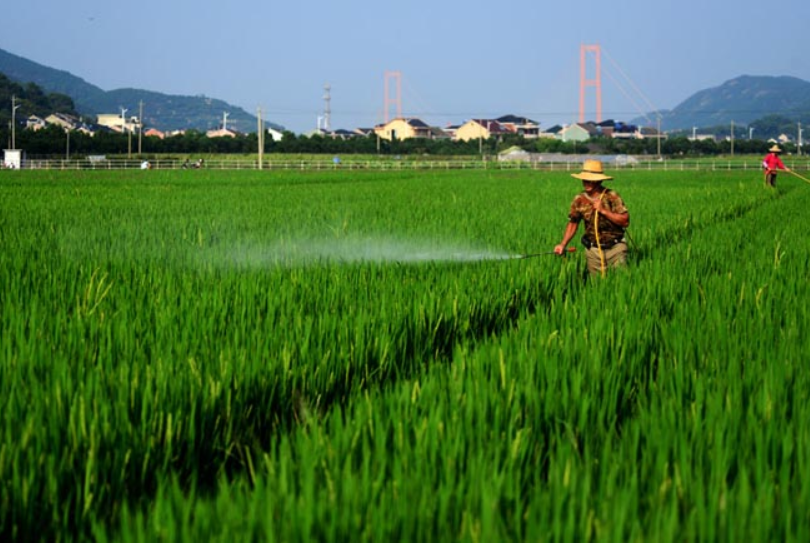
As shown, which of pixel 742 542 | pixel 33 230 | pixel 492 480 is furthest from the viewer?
pixel 33 230

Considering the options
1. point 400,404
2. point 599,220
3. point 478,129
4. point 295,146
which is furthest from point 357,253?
point 478,129

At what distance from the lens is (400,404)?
3.25 metres

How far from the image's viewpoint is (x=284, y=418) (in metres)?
3.71

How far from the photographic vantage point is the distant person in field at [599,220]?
781 cm

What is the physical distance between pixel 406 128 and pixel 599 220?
163 metres

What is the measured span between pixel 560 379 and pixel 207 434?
128 cm

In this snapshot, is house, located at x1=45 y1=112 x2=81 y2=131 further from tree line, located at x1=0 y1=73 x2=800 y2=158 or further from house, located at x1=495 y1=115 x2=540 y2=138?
tree line, located at x1=0 y1=73 x2=800 y2=158

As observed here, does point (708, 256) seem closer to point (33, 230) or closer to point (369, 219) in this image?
point (369, 219)

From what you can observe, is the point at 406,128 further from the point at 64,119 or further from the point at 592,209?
the point at 592,209

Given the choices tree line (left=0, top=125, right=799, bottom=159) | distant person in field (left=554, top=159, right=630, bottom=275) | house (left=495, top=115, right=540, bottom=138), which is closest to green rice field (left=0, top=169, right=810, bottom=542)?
distant person in field (left=554, top=159, right=630, bottom=275)

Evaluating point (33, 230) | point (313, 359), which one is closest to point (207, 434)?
point (313, 359)

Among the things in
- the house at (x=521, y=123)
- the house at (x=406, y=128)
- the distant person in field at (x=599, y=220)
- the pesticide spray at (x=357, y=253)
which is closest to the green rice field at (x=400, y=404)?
the distant person in field at (x=599, y=220)

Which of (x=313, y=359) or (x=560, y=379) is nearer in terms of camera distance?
(x=560, y=379)

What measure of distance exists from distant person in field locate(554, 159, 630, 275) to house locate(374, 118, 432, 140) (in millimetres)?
158827
